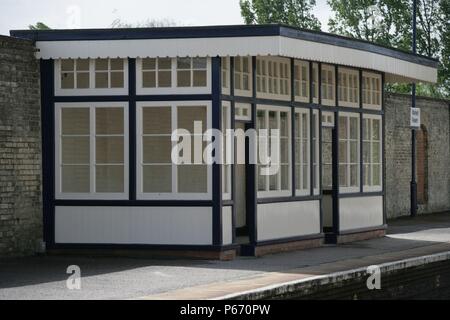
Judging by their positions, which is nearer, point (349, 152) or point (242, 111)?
point (242, 111)

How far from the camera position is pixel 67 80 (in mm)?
18078

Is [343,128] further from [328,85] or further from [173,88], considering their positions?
[173,88]

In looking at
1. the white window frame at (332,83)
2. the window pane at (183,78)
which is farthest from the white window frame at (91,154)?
the white window frame at (332,83)

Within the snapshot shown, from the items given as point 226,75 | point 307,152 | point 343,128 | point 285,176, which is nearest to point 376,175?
point 343,128

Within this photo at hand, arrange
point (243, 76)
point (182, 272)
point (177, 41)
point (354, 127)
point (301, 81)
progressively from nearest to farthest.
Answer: point (182, 272)
point (177, 41)
point (243, 76)
point (301, 81)
point (354, 127)

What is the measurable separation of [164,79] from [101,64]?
3.33ft

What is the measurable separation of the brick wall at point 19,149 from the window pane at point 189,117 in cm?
217

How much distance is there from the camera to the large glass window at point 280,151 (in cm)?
1870

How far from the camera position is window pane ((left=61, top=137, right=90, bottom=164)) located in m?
18.0

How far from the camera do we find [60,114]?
1806cm

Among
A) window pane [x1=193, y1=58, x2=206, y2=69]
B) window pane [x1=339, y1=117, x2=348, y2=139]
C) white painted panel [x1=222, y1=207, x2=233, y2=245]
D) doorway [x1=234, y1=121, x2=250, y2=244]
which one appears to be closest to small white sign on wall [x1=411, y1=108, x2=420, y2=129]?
window pane [x1=339, y1=117, x2=348, y2=139]

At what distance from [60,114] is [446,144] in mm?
18382
